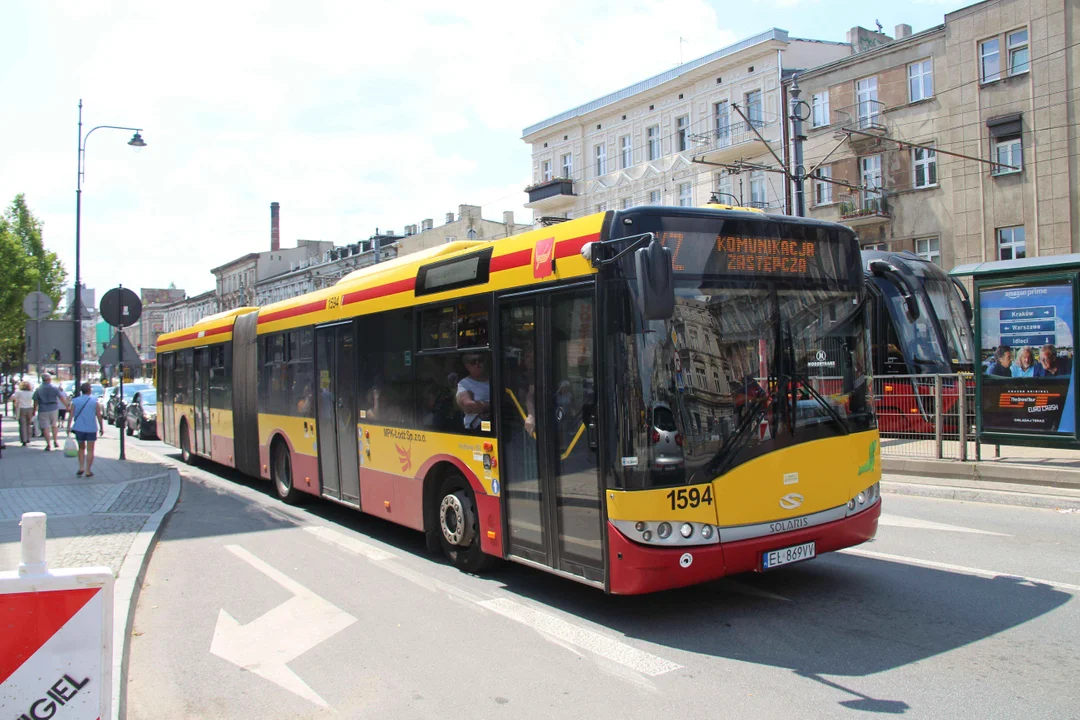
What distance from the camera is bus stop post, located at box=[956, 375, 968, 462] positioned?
1318 cm

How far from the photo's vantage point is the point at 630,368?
5.65 metres

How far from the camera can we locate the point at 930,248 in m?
31.5

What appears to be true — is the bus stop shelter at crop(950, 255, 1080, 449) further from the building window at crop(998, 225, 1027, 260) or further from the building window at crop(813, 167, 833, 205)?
the building window at crop(813, 167, 833, 205)

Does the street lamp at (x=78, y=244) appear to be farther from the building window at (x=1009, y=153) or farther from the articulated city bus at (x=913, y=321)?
the building window at (x=1009, y=153)

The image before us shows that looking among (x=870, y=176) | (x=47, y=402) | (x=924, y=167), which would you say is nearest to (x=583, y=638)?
(x=47, y=402)

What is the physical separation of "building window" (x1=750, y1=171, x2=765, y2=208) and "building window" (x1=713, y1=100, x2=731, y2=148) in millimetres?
2218

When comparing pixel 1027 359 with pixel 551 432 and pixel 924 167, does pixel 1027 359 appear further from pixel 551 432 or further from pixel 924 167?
pixel 924 167

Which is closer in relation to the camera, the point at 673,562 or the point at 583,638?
the point at 673,562

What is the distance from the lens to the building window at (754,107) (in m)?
36.0

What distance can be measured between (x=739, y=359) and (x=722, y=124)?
3427 centimetres

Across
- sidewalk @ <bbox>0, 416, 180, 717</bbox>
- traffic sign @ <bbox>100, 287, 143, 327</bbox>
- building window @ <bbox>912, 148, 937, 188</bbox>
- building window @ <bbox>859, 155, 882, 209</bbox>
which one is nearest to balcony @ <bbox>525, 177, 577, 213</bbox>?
building window @ <bbox>859, 155, 882, 209</bbox>

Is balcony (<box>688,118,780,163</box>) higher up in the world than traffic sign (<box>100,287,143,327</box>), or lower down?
higher up

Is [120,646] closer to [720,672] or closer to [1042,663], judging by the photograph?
[720,672]

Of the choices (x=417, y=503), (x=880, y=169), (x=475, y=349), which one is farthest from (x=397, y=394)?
(x=880, y=169)
